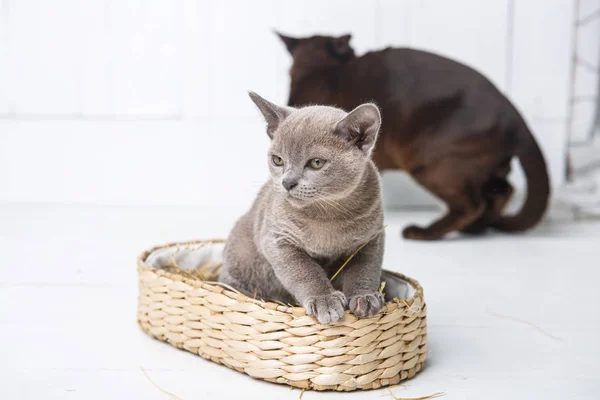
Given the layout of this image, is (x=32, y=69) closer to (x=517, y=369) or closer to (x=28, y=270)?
(x=28, y=270)

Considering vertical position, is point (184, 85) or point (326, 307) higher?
point (184, 85)

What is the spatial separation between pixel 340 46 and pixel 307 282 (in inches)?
62.3

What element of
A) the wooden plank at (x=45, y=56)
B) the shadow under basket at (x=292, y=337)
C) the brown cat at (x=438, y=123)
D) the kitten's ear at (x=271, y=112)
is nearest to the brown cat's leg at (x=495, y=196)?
the brown cat at (x=438, y=123)

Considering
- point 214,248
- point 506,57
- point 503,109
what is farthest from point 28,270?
point 506,57

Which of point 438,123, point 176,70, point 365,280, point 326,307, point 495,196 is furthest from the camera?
point 176,70

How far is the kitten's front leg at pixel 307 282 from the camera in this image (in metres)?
1.00

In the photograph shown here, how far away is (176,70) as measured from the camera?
9.56 feet

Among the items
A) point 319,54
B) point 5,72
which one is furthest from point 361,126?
point 5,72

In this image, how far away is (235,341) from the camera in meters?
1.10

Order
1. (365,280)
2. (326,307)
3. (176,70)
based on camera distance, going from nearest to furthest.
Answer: (326,307) < (365,280) < (176,70)

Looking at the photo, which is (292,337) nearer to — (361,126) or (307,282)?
(307,282)

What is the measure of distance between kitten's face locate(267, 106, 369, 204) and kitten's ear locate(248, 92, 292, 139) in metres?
0.08

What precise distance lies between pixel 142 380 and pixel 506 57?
2498mm

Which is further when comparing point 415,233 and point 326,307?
point 415,233
